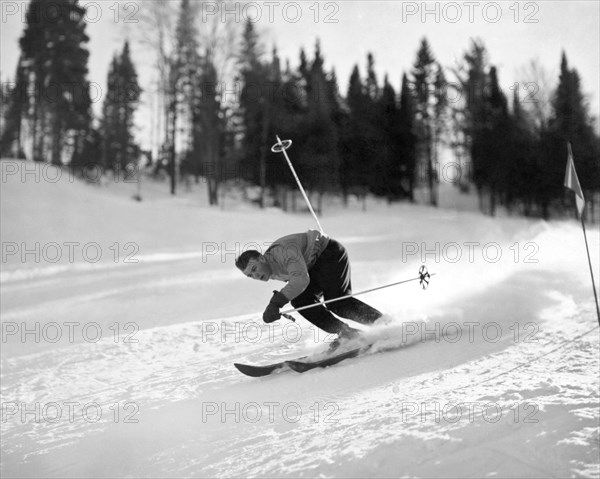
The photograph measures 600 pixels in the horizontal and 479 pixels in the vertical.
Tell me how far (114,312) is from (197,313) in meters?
1.44

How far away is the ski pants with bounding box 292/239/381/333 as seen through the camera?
14.9ft

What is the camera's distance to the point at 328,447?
8.38ft

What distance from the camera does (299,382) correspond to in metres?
3.75

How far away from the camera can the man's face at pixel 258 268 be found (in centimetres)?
416

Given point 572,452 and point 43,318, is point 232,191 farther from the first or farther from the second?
point 572,452

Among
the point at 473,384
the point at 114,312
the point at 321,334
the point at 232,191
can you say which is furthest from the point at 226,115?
the point at 473,384

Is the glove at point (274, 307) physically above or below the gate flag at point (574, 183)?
below

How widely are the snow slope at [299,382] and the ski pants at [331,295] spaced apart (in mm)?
350

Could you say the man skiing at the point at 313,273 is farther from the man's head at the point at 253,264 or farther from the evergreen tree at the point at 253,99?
the evergreen tree at the point at 253,99

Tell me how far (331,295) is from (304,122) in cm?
2264

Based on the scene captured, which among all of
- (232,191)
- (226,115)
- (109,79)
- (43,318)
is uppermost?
(109,79)

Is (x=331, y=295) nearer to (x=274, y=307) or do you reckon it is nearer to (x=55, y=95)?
(x=274, y=307)

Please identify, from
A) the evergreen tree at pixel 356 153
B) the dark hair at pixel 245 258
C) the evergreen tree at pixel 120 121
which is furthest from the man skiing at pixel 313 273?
the evergreen tree at pixel 120 121

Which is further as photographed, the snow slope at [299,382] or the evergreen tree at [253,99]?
the evergreen tree at [253,99]
